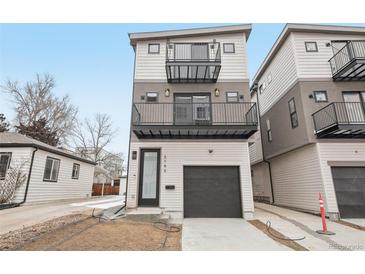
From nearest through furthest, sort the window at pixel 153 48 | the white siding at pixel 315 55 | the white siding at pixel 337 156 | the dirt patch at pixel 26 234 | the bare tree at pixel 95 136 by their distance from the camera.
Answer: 1. the dirt patch at pixel 26 234
2. the white siding at pixel 337 156
3. the white siding at pixel 315 55
4. the window at pixel 153 48
5. the bare tree at pixel 95 136

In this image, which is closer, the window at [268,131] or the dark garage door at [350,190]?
the dark garage door at [350,190]

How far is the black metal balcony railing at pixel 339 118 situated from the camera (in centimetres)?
739

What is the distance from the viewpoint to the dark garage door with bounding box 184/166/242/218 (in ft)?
24.7

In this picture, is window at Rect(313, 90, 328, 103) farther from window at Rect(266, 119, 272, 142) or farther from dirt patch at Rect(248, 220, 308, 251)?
dirt patch at Rect(248, 220, 308, 251)

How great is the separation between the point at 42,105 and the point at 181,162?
59.0 ft

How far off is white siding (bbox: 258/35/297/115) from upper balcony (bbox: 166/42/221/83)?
12.3ft

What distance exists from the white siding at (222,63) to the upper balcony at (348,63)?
4.11m

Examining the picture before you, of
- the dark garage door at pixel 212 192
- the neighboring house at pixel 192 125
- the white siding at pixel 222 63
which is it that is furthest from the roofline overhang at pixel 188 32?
the dark garage door at pixel 212 192

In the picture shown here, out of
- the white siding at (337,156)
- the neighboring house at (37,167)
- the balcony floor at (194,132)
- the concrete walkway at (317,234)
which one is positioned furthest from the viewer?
the neighboring house at (37,167)

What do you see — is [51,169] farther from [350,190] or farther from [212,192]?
[350,190]

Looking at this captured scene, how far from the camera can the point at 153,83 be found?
29.0ft

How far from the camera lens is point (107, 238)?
4.44 metres

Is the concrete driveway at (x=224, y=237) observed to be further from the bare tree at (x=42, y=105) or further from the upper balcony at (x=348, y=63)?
the bare tree at (x=42, y=105)
